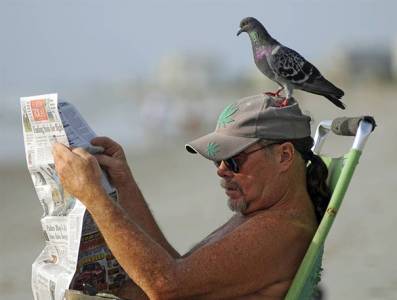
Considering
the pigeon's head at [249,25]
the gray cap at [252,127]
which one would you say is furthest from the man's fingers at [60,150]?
the pigeon's head at [249,25]

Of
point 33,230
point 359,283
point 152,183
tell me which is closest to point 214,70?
point 152,183

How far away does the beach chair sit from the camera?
2811 millimetres

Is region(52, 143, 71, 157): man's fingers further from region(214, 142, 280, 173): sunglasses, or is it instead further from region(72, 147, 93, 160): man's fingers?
region(214, 142, 280, 173): sunglasses

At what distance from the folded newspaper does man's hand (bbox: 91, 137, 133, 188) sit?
45 millimetres

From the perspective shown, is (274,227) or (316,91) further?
(316,91)

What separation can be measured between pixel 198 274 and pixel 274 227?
1.01ft

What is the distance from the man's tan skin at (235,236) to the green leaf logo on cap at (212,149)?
0.23ft

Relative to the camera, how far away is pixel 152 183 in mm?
15602

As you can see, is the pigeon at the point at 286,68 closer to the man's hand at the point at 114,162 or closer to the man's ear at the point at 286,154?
the man's ear at the point at 286,154

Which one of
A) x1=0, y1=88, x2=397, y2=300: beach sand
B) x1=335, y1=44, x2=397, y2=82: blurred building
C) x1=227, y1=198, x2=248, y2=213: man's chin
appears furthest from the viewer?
x1=335, y1=44, x2=397, y2=82: blurred building

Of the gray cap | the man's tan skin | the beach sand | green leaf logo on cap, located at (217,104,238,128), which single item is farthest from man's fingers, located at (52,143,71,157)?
the beach sand

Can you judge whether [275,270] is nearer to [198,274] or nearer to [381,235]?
→ [198,274]

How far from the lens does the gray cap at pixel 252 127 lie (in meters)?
2.87

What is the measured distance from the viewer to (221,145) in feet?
9.48
